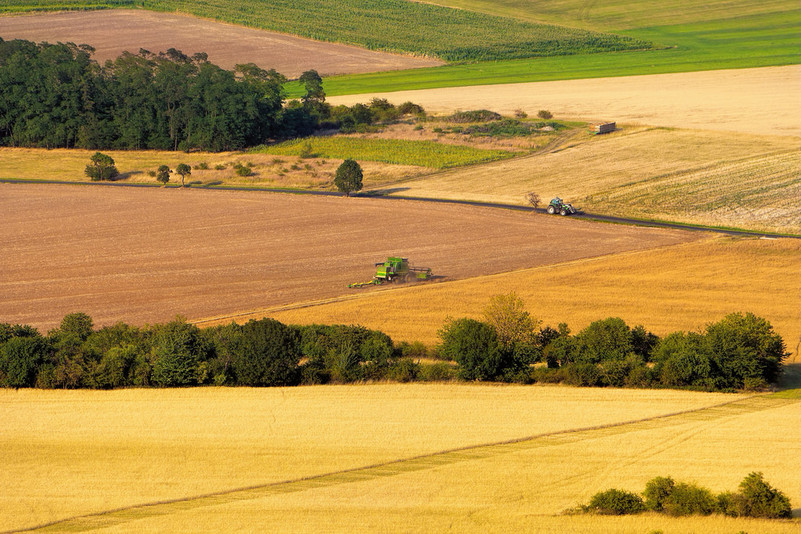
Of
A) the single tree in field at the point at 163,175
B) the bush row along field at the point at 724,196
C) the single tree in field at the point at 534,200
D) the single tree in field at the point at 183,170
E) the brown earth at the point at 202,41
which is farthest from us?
the brown earth at the point at 202,41

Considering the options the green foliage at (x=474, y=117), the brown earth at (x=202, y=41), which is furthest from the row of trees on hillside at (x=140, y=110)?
the brown earth at (x=202, y=41)

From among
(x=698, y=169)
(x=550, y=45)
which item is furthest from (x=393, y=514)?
(x=550, y=45)

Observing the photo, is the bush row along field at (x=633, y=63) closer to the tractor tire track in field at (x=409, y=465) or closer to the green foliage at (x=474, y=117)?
the green foliage at (x=474, y=117)

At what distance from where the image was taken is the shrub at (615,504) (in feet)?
107

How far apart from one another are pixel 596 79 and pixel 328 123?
4414cm

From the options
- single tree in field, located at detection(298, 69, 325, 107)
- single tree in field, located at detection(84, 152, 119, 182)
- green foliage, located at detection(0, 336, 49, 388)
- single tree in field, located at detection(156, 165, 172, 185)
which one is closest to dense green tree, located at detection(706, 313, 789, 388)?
green foliage, located at detection(0, 336, 49, 388)

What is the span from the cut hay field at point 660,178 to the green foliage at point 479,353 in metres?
37.2

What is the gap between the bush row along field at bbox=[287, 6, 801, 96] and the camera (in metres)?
144

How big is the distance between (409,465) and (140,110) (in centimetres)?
8751

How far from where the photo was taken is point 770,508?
32.1m

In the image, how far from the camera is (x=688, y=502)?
32.5 m

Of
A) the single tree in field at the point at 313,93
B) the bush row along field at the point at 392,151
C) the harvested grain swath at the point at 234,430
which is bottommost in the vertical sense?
the harvested grain swath at the point at 234,430

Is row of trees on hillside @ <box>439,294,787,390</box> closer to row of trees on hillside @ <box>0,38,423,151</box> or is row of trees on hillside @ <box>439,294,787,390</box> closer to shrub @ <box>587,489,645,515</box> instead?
shrub @ <box>587,489,645,515</box>

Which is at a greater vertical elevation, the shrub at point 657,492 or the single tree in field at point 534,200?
the single tree in field at point 534,200
